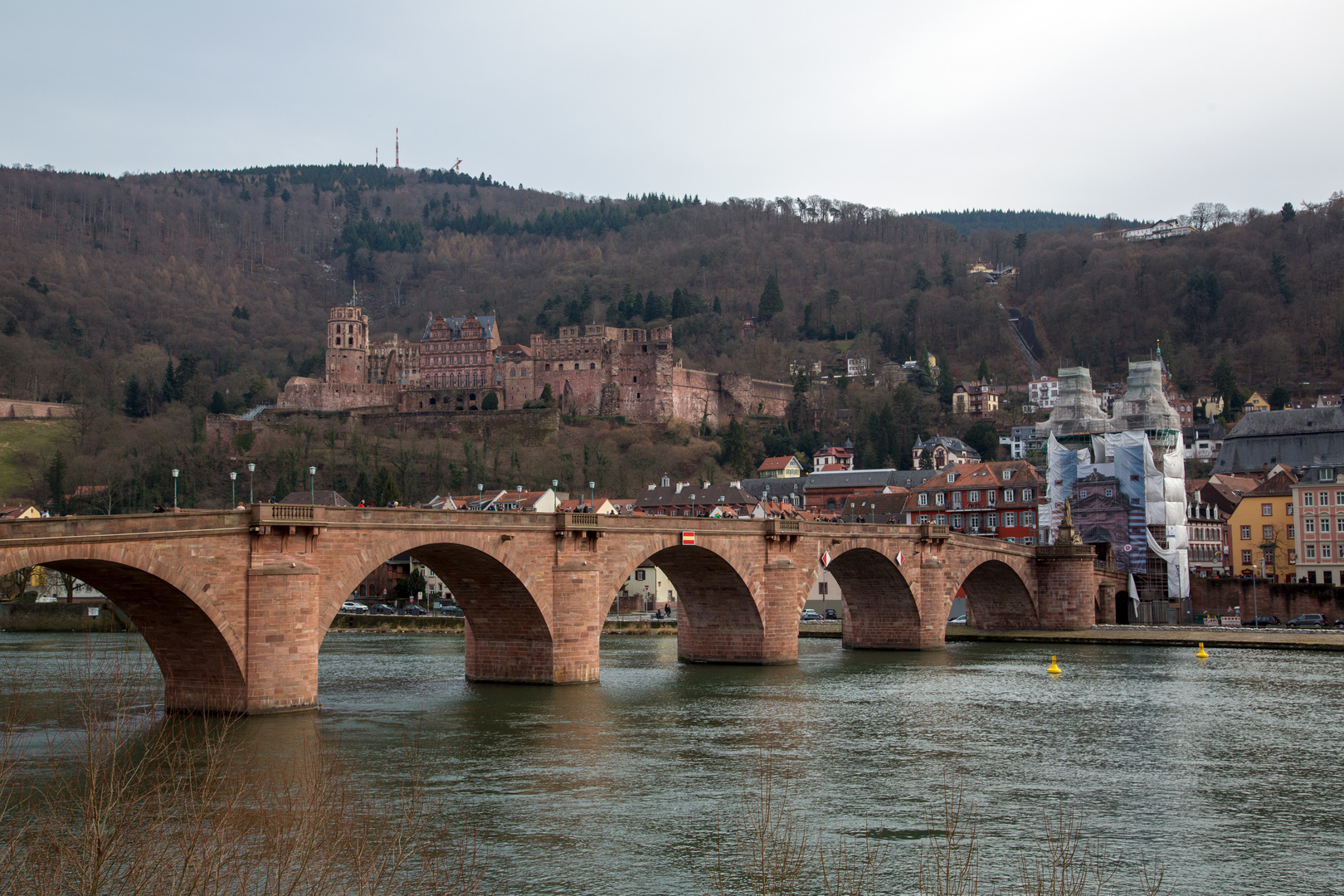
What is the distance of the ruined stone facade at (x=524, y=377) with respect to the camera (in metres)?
144

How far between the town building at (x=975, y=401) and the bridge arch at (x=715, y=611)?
9736cm

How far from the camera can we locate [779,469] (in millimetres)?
124125

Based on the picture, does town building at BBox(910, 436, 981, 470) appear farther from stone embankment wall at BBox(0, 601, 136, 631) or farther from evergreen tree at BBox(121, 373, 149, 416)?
evergreen tree at BBox(121, 373, 149, 416)

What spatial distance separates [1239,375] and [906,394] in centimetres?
3577

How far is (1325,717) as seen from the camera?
37.1 metres

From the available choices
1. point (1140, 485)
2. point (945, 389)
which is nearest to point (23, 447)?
point (1140, 485)

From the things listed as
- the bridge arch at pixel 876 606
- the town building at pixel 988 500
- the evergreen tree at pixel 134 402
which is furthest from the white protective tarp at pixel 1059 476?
the evergreen tree at pixel 134 402

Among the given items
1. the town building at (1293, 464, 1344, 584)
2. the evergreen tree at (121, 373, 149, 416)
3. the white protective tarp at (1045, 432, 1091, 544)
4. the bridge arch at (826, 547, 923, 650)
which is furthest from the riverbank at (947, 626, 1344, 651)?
the evergreen tree at (121, 373, 149, 416)

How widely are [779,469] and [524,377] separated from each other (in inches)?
1394

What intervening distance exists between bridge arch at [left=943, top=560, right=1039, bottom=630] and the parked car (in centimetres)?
1283

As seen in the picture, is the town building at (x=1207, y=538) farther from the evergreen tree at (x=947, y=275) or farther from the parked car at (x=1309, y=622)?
the evergreen tree at (x=947, y=275)

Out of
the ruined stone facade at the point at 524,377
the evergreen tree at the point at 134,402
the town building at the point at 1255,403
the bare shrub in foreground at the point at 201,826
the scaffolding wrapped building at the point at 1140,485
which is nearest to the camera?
the bare shrub in foreground at the point at 201,826

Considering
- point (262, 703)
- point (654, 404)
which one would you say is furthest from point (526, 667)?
point (654, 404)

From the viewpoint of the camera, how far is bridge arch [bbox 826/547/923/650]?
5766cm
